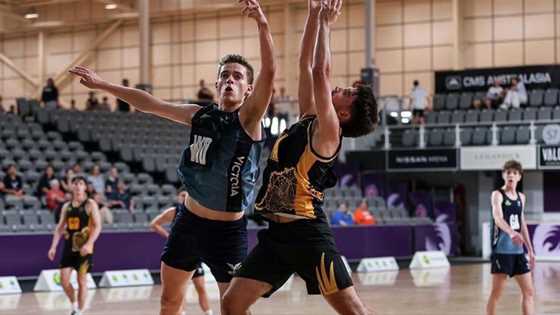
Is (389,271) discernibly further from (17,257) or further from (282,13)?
(282,13)

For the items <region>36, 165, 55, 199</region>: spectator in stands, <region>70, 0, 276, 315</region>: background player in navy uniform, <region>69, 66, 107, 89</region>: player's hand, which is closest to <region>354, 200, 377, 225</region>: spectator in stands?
<region>36, 165, 55, 199</region>: spectator in stands

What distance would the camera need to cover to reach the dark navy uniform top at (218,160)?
743cm

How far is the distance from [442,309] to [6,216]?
9353 millimetres

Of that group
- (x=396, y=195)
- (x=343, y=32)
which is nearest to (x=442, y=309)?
(x=396, y=195)

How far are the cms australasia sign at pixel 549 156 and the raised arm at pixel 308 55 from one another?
75.8ft

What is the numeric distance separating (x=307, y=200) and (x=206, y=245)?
1204 millimetres

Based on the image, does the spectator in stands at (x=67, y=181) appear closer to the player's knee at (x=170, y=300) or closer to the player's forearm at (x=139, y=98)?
the player's knee at (x=170, y=300)

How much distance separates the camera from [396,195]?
106ft

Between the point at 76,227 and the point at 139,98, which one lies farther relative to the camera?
the point at 76,227

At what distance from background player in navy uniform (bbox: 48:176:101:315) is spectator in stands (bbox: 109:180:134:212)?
28.3 ft

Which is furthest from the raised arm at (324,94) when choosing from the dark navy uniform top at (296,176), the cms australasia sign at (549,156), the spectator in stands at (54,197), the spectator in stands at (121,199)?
the cms australasia sign at (549,156)

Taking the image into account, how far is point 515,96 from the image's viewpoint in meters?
31.4

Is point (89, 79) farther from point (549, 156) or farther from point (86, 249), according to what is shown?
point (549, 156)

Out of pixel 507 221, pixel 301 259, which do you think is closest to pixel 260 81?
pixel 301 259
